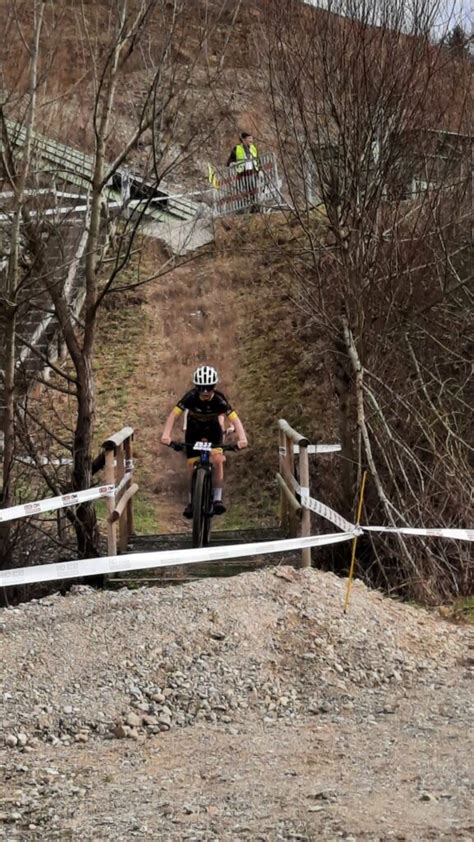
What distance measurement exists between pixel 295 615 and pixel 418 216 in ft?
15.6

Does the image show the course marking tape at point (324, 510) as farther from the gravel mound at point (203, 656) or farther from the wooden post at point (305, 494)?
the gravel mound at point (203, 656)

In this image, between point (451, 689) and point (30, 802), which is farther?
point (451, 689)

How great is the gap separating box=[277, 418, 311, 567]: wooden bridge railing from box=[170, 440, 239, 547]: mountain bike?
2.33ft

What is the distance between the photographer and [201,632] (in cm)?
649

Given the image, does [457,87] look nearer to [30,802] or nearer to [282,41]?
[282,41]

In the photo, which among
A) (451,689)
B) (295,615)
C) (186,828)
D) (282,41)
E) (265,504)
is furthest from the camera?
(265,504)

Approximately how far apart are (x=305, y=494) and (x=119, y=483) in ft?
8.47

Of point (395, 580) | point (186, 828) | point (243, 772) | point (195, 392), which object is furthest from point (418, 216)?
point (186, 828)

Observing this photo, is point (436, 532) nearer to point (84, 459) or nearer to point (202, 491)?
point (202, 491)

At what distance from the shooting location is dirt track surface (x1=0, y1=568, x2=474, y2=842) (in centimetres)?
427

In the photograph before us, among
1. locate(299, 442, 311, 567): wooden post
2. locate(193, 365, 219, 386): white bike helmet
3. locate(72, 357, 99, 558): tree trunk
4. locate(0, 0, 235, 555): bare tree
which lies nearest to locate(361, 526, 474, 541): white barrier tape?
locate(299, 442, 311, 567): wooden post

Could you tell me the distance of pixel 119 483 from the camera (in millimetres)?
9680

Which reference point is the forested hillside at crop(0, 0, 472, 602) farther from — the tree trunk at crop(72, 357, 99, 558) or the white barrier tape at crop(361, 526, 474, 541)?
the white barrier tape at crop(361, 526, 474, 541)

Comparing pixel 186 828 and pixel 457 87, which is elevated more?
pixel 457 87
